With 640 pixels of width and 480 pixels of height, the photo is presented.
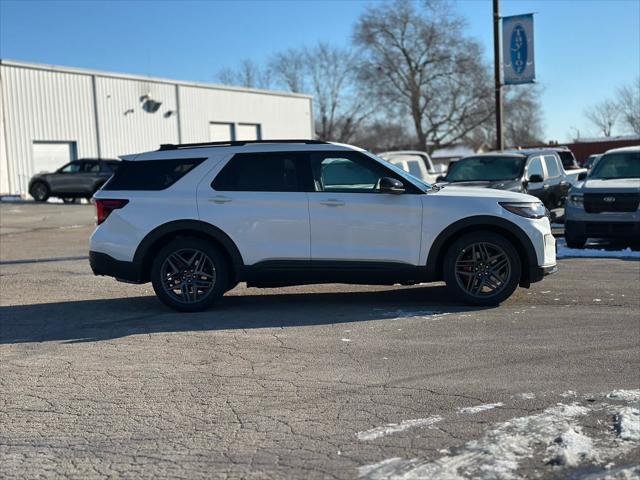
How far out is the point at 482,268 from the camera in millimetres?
8156

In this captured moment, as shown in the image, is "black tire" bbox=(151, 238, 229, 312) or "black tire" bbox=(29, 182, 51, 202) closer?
"black tire" bbox=(151, 238, 229, 312)

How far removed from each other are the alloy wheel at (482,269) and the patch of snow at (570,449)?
3728mm

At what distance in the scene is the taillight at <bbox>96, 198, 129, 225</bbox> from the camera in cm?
835

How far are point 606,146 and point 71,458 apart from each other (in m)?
72.9

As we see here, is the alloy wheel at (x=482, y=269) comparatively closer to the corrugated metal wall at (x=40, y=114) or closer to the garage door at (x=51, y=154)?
the corrugated metal wall at (x=40, y=114)

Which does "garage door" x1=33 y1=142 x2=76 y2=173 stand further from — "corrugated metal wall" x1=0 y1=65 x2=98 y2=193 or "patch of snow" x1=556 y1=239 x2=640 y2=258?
"patch of snow" x1=556 y1=239 x2=640 y2=258

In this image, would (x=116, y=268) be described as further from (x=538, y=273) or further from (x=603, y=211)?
(x=603, y=211)

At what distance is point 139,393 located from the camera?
5.52 metres

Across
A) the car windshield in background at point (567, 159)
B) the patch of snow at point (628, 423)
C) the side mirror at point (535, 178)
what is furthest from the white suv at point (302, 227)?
the car windshield in background at point (567, 159)

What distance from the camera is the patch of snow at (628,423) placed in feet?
14.5

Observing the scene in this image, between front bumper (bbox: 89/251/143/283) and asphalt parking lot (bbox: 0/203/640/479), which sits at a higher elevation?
front bumper (bbox: 89/251/143/283)

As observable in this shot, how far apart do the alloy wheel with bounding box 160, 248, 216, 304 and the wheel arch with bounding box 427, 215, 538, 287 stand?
2.44 metres

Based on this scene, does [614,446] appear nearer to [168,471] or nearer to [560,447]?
[560,447]

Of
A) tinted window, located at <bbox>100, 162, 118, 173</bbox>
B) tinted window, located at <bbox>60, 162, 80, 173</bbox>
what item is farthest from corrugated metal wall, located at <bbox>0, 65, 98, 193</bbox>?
tinted window, located at <bbox>100, 162, 118, 173</bbox>
